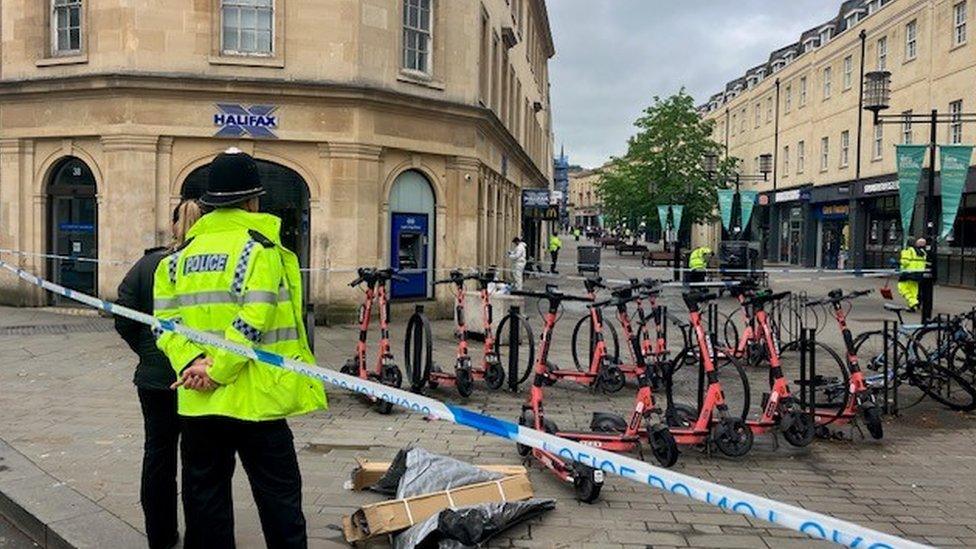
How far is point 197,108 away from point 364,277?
7.81 meters

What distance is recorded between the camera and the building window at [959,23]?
27.3 metres

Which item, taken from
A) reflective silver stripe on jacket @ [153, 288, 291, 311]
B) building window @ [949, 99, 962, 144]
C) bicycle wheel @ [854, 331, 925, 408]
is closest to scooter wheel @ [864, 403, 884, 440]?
bicycle wheel @ [854, 331, 925, 408]

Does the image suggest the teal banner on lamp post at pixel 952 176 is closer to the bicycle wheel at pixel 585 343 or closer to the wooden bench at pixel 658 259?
the bicycle wheel at pixel 585 343

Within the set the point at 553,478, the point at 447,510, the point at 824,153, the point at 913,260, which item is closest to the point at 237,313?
the point at 447,510

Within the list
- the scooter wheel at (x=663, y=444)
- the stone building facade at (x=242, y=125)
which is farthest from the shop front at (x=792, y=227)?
the scooter wheel at (x=663, y=444)

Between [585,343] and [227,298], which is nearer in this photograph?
[227,298]

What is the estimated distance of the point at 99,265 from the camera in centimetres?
A: 1483

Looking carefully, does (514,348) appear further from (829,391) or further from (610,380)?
(829,391)

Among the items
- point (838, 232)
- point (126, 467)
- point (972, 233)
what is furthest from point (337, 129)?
point (838, 232)

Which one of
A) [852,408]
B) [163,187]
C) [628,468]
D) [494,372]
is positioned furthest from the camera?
[163,187]

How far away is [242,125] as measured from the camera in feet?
47.5

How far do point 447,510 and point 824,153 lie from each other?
129 ft

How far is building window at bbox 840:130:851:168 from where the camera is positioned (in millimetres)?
36328

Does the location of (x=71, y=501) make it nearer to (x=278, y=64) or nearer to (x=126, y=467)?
(x=126, y=467)
